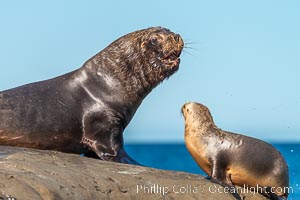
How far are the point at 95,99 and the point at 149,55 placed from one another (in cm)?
100

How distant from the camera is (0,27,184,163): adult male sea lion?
35.8ft

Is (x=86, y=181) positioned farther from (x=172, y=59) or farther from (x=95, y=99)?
(x=172, y=59)

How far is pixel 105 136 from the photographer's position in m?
10.9

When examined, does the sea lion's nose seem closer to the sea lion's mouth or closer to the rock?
the sea lion's mouth

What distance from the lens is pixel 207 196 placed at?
29.3 ft

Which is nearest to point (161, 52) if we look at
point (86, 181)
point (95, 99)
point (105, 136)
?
point (95, 99)

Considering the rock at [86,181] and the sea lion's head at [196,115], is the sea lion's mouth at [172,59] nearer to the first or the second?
the sea lion's head at [196,115]

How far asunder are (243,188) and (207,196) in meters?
0.91

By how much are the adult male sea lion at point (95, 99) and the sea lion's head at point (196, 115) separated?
2.02 feet

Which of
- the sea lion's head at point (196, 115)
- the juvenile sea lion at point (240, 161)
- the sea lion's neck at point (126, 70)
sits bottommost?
the juvenile sea lion at point (240, 161)

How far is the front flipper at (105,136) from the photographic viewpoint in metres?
10.7

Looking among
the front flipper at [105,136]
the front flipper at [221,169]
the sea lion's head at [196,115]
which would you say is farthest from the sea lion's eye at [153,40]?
the front flipper at [221,169]

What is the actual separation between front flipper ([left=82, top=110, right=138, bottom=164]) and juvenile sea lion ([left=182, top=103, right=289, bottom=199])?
0.90 metres

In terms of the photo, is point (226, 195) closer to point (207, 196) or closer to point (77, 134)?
point (207, 196)
